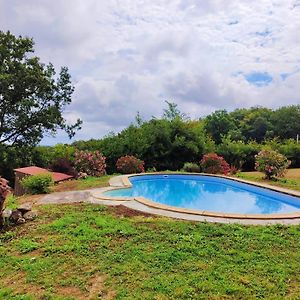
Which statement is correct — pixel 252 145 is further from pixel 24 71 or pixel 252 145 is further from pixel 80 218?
pixel 80 218

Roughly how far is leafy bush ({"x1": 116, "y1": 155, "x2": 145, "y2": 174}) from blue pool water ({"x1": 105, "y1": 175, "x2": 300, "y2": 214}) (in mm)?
1363

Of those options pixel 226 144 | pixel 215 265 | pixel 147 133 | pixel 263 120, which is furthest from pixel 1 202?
pixel 263 120

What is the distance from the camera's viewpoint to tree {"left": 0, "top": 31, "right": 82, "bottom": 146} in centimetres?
1967

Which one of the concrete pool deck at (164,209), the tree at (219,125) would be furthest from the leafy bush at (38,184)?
the tree at (219,125)

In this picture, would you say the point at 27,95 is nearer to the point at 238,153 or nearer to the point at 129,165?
the point at 129,165

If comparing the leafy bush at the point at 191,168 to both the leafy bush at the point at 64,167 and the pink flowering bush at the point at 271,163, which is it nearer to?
the pink flowering bush at the point at 271,163

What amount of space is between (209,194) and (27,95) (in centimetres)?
1386

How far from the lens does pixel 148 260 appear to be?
16.3 ft

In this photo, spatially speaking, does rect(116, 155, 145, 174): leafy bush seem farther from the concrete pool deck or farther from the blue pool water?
the concrete pool deck

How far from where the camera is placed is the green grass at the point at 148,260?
417cm

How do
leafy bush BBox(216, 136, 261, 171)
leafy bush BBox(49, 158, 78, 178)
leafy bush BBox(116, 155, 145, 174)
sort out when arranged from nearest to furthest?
1. leafy bush BBox(49, 158, 78, 178)
2. leafy bush BBox(116, 155, 145, 174)
3. leafy bush BBox(216, 136, 261, 171)

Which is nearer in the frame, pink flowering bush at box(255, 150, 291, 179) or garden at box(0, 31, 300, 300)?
garden at box(0, 31, 300, 300)

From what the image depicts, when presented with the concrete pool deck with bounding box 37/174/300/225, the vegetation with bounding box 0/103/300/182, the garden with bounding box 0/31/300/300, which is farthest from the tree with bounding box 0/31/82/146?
the concrete pool deck with bounding box 37/174/300/225

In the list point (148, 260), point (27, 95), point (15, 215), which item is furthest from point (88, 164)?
point (148, 260)
